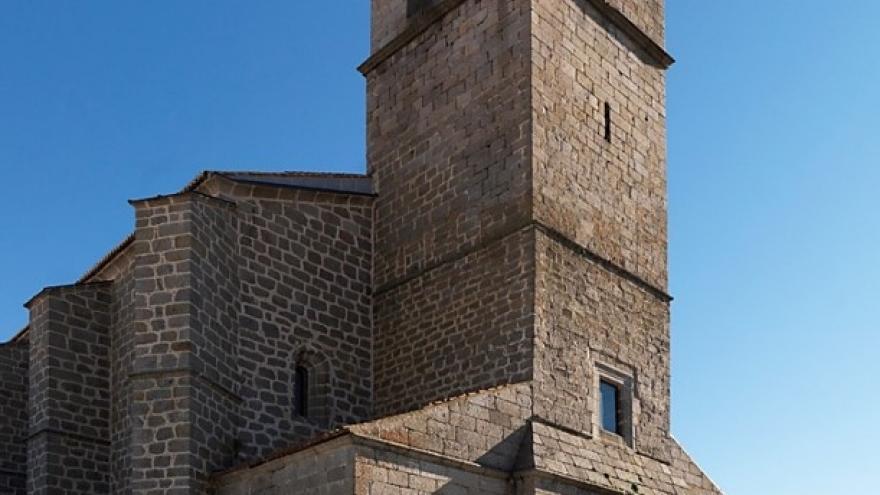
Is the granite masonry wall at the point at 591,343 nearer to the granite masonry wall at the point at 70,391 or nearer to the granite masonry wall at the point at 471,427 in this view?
the granite masonry wall at the point at 471,427

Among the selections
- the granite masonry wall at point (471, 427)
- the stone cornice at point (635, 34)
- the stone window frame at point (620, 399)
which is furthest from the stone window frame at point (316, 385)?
the stone cornice at point (635, 34)

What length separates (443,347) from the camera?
55.9ft

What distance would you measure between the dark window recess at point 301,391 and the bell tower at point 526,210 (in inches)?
44.4

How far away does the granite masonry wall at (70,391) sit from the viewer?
16859 mm

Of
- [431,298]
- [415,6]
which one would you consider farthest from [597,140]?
[415,6]

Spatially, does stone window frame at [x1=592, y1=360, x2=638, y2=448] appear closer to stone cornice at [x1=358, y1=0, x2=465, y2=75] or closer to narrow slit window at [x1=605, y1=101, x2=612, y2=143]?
narrow slit window at [x1=605, y1=101, x2=612, y2=143]

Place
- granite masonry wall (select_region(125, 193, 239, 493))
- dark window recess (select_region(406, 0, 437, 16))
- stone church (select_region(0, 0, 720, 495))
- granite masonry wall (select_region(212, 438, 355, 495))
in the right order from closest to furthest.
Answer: granite masonry wall (select_region(212, 438, 355, 495))
granite masonry wall (select_region(125, 193, 239, 493))
stone church (select_region(0, 0, 720, 495))
dark window recess (select_region(406, 0, 437, 16))

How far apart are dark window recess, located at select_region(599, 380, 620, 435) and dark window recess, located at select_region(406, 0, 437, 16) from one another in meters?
6.61

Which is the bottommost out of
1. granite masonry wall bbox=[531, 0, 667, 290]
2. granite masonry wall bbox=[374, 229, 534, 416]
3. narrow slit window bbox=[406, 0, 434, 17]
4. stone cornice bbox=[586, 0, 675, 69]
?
granite masonry wall bbox=[374, 229, 534, 416]

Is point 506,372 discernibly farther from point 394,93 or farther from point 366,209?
point 394,93

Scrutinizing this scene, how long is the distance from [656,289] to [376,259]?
13.7 ft

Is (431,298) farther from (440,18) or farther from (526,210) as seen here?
(440,18)

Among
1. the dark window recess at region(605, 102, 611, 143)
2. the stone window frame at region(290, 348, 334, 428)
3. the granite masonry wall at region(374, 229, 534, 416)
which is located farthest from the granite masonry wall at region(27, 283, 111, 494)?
the dark window recess at region(605, 102, 611, 143)

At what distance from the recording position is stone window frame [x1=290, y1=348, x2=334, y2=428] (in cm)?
1708
